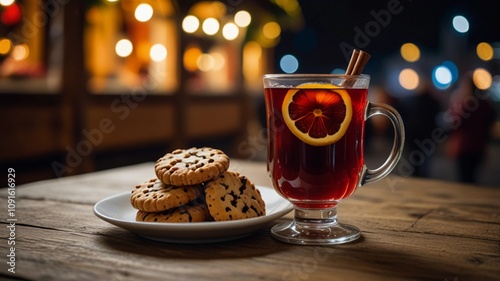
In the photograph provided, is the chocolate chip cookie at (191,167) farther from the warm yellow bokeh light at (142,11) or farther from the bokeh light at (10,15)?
the warm yellow bokeh light at (142,11)

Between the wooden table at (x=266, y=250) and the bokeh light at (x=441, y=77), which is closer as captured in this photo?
the wooden table at (x=266, y=250)

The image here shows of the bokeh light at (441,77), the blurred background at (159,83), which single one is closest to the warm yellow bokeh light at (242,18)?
the blurred background at (159,83)

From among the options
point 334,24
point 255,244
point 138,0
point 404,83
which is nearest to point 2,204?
point 255,244

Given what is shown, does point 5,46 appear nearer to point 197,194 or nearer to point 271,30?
point 271,30

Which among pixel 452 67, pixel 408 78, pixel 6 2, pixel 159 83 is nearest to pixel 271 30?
pixel 159 83

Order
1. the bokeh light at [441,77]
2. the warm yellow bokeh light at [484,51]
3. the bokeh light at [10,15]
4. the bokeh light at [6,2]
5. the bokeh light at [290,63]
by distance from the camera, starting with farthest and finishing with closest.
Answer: the bokeh light at [441,77] → the bokeh light at [290,63] → the warm yellow bokeh light at [484,51] → the bokeh light at [10,15] → the bokeh light at [6,2]

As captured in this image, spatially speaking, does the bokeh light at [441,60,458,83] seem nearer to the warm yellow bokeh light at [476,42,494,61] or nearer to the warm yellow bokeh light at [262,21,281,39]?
the warm yellow bokeh light at [476,42,494,61]

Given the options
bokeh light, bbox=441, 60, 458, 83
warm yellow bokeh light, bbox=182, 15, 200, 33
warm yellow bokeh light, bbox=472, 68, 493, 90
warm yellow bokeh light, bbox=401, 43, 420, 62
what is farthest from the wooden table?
warm yellow bokeh light, bbox=401, 43, 420, 62
